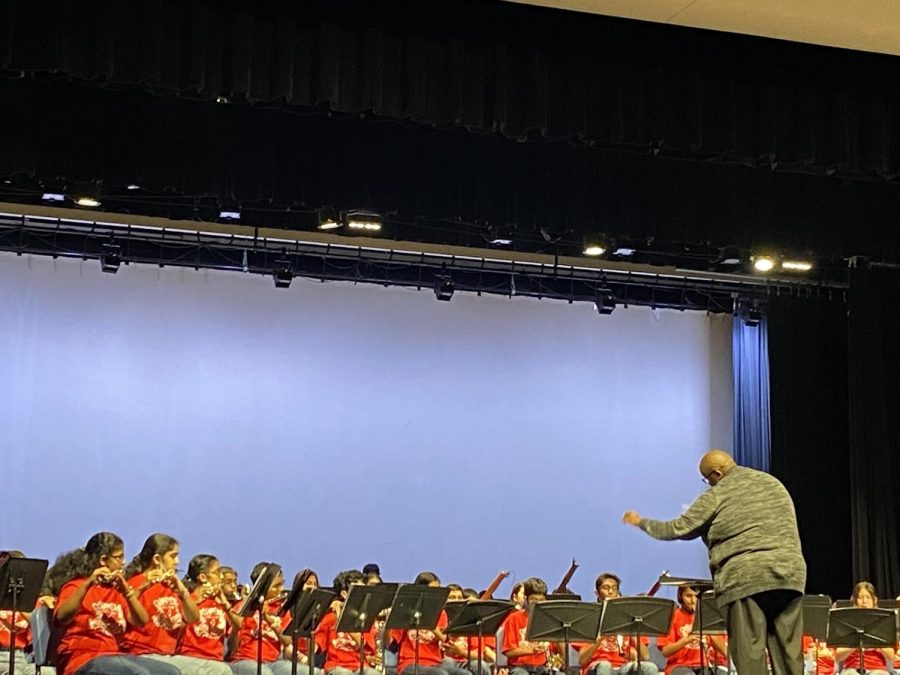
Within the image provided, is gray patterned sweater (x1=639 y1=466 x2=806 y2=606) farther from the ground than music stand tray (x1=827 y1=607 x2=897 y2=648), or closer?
farther from the ground

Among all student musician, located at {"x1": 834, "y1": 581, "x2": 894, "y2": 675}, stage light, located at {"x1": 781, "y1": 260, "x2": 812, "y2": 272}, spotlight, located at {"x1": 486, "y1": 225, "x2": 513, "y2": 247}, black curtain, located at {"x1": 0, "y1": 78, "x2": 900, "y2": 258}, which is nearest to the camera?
student musician, located at {"x1": 834, "y1": 581, "x2": 894, "y2": 675}

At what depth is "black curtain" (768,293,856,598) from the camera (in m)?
13.9

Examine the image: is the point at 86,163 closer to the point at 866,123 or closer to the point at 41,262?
the point at 41,262

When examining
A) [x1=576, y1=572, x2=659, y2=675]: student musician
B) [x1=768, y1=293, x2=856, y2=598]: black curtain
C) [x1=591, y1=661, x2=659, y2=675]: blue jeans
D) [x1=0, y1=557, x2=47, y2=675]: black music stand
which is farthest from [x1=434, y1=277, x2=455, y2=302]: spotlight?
[x1=0, y1=557, x2=47, y2=675]: black music stand

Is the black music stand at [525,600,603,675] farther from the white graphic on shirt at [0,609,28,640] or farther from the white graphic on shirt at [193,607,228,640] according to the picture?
the white graphic on shirt at [0,609,28,640]

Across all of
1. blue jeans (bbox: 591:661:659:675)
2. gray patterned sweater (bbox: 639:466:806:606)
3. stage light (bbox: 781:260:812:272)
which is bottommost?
blue jeans (bbox: 591:661:659:675)

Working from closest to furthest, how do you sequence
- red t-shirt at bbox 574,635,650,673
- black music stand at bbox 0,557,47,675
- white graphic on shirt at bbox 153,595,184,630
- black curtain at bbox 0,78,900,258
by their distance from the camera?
white graphic on shirt at bbox 153,595,184,630, black music stand at bbox 0,557,47,675, red t-shirt at bbox 574,635,650,673, black curtain at bbox 0,78,900,258

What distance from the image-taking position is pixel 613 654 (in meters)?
9.29

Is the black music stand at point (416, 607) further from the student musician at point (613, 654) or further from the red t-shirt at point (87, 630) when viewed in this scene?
the red t-shirt at point (87, 630)

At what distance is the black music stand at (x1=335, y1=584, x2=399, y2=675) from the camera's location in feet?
24.0

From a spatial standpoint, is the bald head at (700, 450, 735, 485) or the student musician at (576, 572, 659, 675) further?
the student musician at (576, 572, 659, 675)

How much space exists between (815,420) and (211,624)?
8.71 meters

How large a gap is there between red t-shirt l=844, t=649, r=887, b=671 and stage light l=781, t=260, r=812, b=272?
14.9 feet

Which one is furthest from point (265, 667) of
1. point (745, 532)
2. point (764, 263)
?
point (764, 263)
